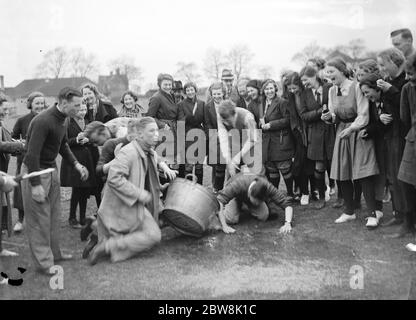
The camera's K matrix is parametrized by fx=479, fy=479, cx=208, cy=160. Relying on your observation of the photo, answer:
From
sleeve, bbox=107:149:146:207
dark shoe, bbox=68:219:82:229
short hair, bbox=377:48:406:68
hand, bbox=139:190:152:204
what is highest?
short hair, bbox=377:48:406:68

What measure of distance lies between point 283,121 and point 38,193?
12.8 ft

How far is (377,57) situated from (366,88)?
0.43 meters

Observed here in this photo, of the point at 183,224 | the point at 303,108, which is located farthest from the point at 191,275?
the point at 303,108

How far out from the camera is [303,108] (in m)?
7.18

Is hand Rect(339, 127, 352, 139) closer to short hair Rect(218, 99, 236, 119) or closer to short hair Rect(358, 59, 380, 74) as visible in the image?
short hair Rect(358, 59, 380, 74)

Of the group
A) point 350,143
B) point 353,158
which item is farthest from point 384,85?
point 353,158

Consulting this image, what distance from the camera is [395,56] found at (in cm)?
575

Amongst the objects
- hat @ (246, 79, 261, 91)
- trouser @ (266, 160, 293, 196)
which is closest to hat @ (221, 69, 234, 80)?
hat @ (246, 79, 261, 91)

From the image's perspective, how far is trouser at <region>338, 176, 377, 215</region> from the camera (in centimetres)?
620

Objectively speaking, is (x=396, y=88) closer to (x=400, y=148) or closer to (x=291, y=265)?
(x=400, y=148)

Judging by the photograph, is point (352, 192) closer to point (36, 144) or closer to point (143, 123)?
point (143, 123)

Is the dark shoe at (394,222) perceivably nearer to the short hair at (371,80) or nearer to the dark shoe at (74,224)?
the short hair at (371,80)

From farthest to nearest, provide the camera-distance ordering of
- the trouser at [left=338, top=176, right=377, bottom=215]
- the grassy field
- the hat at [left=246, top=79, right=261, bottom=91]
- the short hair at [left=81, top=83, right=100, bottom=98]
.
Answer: the hat at [left=246, top=79, right=261, bottom=91] < the short hair at [left=81, top=83, right=100, bottom=98] < the trouser at [left=338, top=176, right=377, bottom=215] < the grassy field

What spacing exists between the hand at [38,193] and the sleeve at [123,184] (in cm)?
73
